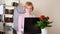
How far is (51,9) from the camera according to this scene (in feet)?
11.0

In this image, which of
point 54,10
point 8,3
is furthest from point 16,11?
point 54,10

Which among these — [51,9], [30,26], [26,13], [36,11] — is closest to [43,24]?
[30,26]

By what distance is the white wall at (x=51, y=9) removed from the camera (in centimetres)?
330

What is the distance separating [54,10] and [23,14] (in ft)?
2.94

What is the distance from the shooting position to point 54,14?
11.1ft

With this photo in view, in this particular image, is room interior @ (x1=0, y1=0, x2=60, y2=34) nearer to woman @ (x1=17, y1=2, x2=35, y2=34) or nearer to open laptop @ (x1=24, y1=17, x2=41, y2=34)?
woman @ (x1=17, y1=2, x2=35, y2=34)

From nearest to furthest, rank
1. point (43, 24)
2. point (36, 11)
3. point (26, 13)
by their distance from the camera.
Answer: point (43, 24) < point (26, 13) < point (36, 11)

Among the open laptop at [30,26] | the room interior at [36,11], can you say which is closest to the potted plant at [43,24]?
the open laptop at [30,26]

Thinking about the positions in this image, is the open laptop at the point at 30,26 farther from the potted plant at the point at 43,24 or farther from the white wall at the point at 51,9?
the white wall at the point at 51,9

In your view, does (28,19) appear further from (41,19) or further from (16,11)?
(16,11)

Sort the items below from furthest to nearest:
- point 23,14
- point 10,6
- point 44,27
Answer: point 10,6, point 23,14, point 44,27

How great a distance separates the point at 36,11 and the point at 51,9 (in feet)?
1.22

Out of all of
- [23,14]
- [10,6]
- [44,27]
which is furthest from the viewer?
[10,6]

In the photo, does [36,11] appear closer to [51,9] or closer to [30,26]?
[51,9]
